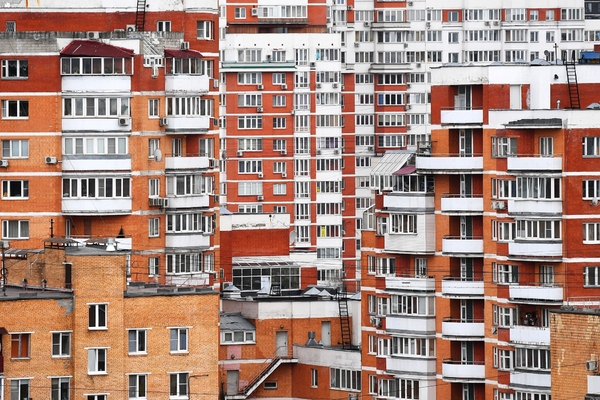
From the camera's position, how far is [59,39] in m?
137

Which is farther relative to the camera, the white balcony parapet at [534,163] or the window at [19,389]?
the white balcony parapet at [534,163]

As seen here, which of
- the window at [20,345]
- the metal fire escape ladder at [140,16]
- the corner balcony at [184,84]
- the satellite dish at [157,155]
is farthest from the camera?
the metal fire escape ladder at [140,16]

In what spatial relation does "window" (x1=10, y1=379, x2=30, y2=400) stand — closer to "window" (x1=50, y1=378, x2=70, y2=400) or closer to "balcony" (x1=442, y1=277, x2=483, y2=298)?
"window" (x1=50, y1=378, x2=70, y2=400)

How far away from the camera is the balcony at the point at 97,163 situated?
13762 cm

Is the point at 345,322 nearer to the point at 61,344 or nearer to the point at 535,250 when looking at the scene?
the point at 535,250

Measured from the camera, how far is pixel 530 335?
124m

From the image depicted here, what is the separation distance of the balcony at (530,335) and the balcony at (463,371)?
354 cm

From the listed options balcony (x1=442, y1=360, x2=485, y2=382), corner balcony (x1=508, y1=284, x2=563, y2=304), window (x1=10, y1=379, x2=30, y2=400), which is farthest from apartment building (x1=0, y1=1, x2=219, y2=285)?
window (x1=10, y1=379, x2=30, y2=400)

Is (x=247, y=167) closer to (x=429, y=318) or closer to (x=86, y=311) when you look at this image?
(x=429, y=318)

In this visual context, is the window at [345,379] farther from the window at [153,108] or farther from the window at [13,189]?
the window at [13,189]

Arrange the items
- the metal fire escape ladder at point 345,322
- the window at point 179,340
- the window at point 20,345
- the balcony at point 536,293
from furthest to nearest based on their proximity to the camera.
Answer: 1. the metal fire escape ladder at point 345,322
2. the balcony at point 536,293
3. the window at point 179,340
4. the window at point 20,345

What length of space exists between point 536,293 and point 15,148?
3036 centimetres

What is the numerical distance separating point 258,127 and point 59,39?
173 feet

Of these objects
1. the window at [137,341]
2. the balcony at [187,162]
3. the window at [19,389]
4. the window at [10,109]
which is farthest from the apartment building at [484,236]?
the window at [19,389]
